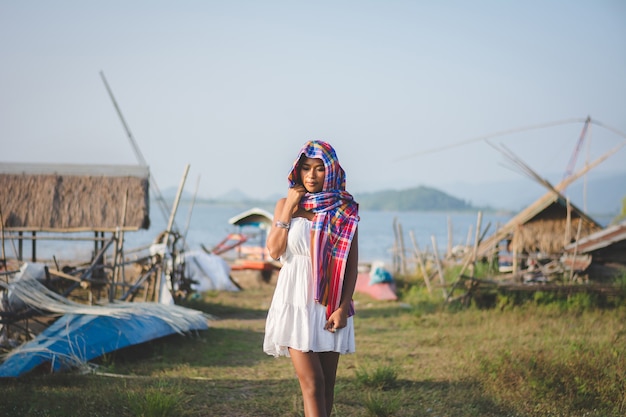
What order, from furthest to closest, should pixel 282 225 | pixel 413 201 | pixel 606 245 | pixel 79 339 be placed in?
1. pixel 413 201
2. pixel 606 245
3. pixel 79 339
4. pixel 282 225

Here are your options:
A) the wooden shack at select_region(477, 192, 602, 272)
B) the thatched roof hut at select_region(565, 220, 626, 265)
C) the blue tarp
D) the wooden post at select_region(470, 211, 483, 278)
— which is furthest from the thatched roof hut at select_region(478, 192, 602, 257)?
the blue tarp

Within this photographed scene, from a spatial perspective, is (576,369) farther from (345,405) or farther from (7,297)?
(7,297)

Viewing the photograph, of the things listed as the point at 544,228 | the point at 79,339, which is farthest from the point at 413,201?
the point at 79,339

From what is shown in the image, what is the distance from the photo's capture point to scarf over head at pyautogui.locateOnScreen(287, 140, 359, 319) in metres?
3.41

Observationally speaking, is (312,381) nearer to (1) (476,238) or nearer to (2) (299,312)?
(2) (299,312)

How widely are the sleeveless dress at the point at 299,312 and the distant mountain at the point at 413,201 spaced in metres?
136

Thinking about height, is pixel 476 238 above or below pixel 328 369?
above

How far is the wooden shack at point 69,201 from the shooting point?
10.0m

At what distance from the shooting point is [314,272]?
341 centimetres

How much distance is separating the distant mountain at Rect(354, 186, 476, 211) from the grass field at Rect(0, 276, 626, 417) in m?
131

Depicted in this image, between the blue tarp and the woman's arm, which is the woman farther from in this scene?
the blue tarp

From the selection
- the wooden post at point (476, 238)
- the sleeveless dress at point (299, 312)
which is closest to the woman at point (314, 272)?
the sleeveless dress at point (299, 312)

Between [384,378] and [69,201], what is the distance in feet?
21.7

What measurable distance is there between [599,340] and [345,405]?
3.60 meters
